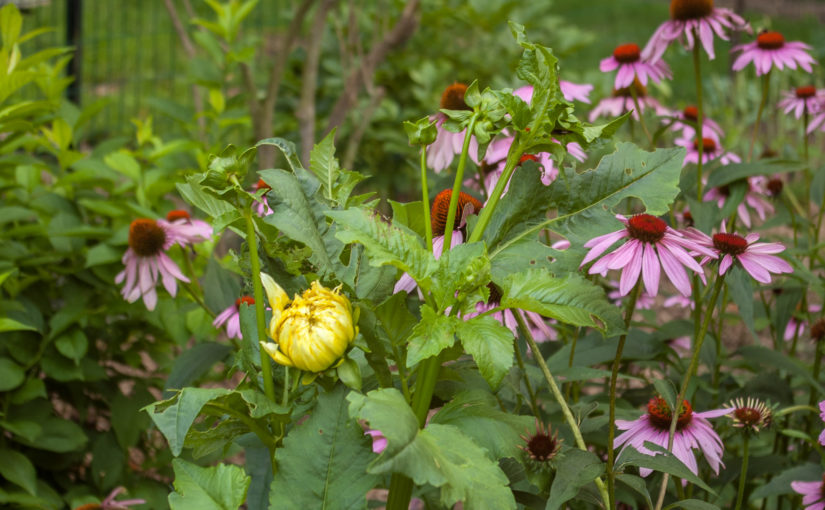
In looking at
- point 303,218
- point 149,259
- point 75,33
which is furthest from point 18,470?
point 75,33

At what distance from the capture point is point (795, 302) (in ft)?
4.70

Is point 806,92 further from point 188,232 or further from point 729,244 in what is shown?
point 188,232

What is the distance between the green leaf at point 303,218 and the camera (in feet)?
2.41

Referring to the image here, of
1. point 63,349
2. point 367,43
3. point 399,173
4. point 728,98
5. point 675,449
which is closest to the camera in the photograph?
point 675,449

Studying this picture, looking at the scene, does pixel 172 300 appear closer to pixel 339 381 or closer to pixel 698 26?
pixel 339 381

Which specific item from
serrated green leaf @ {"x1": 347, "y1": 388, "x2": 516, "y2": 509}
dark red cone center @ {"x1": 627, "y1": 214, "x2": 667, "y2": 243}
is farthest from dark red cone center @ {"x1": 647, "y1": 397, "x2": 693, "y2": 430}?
serrated green leaf @ {"x1": 347, "y1": 388, "x2": 516, "y2": 509}

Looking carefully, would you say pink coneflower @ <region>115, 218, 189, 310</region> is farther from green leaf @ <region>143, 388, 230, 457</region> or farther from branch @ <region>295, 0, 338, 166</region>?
branch @ <region>295, 0, 338, 166</region>

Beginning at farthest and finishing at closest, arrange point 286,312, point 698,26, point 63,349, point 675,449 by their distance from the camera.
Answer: point 63,349
point 698,26
point 675,449
point 286,312

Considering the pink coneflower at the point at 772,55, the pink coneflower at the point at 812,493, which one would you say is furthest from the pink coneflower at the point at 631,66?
the pink coneflower at the point at 812,493

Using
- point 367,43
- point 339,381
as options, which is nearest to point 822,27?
point 367,43

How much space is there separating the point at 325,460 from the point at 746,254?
53 cm

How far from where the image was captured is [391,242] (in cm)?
69

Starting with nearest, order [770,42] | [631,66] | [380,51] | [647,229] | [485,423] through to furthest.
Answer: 1. [485,423]
2. [647,229]
3. [631,66]
4. [770,42]
5. [380,51]

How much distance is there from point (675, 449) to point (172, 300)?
39.1 inches
